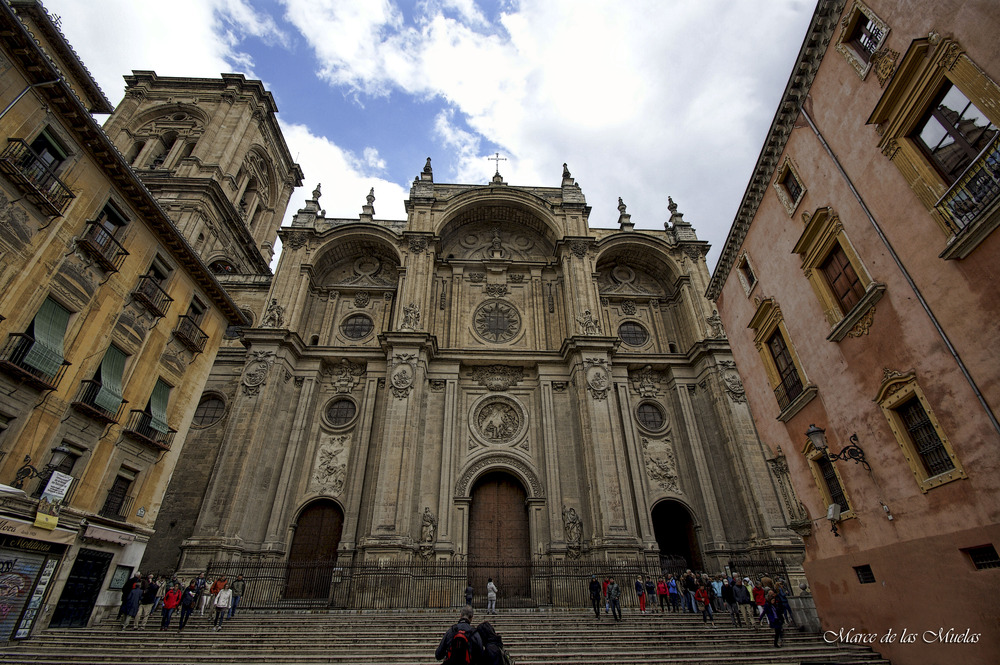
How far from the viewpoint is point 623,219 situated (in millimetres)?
27938

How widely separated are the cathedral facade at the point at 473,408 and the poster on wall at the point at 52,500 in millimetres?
6414

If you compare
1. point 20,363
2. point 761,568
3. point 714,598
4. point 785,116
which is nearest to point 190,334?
point 20,363

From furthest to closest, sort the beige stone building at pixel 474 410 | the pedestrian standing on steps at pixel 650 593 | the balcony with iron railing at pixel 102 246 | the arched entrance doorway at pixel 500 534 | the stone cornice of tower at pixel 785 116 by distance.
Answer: the arched entrance doorway at pixel 500 534 → the beige stone building at pixel 474 410 → the pedestrian standing on steps at pixel 650 593 → the balcony with iron railing at pixel 102 246 → the stone cornice of tower at pixel 785 116

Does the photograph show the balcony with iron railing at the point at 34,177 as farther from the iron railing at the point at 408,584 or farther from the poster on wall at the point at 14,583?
the iron railing at the point at 408,584

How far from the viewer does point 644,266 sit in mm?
27344

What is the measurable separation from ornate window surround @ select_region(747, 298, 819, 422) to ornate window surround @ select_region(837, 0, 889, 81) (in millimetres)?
5358

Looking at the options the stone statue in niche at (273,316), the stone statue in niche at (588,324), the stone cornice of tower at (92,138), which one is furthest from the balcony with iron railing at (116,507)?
the stone statue in niche at (588,324)

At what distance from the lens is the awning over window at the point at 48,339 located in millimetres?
10398

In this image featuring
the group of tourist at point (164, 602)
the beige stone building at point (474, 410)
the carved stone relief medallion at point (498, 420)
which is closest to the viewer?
the group of tourist at point (164, 602)

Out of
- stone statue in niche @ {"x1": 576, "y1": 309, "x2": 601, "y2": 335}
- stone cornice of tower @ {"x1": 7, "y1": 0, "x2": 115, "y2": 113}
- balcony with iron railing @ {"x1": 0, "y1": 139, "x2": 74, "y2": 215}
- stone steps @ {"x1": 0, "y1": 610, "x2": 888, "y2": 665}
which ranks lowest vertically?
stone steps @ {"x1": 0, "y1": 610, "x2": 888, "y2": 665}

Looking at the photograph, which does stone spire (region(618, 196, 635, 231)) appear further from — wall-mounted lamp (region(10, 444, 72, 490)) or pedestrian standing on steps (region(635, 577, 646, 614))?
wall-mounted lamp (region(10, 444, 72, 490))

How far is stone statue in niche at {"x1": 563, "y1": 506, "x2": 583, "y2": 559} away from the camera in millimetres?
17734

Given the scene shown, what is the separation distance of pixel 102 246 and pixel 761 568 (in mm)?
23293

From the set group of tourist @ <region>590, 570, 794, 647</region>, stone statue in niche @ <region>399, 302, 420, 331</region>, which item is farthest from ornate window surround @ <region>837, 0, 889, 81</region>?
stone statue in niche @ <region>399, 302, 420, 331</region>
